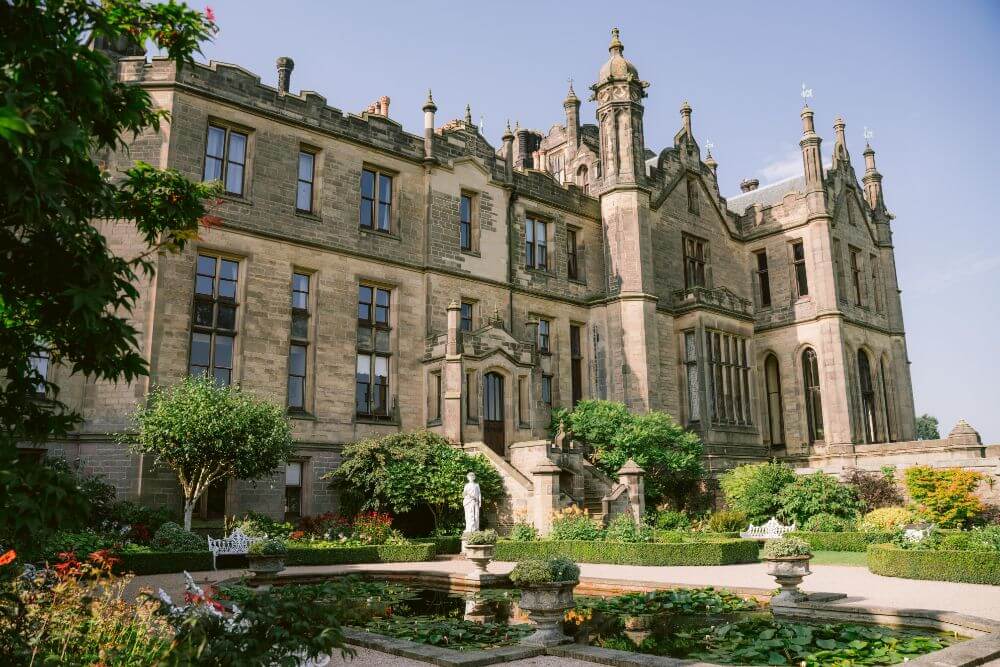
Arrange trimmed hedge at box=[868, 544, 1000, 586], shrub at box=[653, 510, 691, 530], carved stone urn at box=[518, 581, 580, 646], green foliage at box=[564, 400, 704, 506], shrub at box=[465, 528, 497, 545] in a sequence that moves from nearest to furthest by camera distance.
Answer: carved stone urn at box=[518, 581, 580, 646] → trimmed hedge at box=[868, 544, 1000, 586] → shrub at box=[465, 528, 497, 545] → shrub at box=[653, 510, 691, 530] → green foliage at box=[564, 400, 704, 506]

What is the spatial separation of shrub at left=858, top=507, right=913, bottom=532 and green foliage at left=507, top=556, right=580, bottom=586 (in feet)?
49.1

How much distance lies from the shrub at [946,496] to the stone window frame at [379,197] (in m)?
17.5

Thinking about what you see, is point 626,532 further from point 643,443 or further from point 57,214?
point 57,214

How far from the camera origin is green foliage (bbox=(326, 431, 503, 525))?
65.6 feet

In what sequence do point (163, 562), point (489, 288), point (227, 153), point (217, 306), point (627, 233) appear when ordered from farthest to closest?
point (627, 233) < point (489, 288) < point (227, 153) < point (217, 306) < point (163, 562)

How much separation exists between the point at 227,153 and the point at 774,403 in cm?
2412

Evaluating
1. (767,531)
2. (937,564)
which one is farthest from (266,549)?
(767,531)

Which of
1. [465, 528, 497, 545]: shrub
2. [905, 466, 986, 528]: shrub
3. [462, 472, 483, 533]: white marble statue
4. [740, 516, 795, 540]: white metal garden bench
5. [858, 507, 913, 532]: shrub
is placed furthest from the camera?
[905, 466, 986, 528]: shrub

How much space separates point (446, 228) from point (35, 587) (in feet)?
64.7

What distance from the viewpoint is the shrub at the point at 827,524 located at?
2197 centimetres

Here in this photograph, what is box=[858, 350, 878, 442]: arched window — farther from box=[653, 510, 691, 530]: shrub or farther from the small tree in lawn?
the small tree in lawn

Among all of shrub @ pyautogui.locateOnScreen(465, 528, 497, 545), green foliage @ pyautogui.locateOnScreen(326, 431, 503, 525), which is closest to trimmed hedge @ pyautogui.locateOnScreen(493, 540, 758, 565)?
shrub @ pyautogui.locateOnScreen(465, 528, 497, 545)

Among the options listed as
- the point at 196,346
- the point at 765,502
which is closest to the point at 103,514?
the point at 196,346

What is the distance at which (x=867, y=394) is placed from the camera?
33.4 meters
